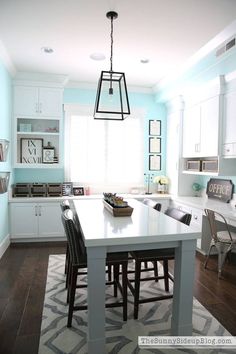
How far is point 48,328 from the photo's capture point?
2182 millimetres

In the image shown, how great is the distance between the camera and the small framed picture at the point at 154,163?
5.49 metres

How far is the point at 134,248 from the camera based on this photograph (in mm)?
1938

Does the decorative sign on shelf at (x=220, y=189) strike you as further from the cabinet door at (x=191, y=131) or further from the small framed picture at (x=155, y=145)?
the small framed picture at (x=155, y=145)

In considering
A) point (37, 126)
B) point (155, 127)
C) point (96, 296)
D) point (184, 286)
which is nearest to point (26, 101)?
point (37, 126)

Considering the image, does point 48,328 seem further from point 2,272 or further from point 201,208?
point 201,208

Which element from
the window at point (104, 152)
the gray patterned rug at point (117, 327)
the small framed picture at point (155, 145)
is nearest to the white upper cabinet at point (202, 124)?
the small framed picture at point (155, 145)

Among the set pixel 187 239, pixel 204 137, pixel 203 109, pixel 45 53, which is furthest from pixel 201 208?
pixel 45 53

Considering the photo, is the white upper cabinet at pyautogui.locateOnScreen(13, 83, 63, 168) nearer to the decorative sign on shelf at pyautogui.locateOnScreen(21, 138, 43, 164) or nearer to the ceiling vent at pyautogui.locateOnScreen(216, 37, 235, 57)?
the decorative sign on shelf at pyautogui.locateOnScreen(21, 138, 43, 164)

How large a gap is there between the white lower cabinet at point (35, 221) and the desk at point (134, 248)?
2239 millimetres

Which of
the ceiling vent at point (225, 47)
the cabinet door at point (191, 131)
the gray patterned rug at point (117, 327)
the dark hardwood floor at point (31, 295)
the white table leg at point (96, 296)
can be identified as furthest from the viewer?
the cabinet door at point (191, 131)

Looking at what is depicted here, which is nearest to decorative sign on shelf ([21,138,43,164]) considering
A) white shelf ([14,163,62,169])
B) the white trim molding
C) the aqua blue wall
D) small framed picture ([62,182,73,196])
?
white shelf ([14,163,62,169])

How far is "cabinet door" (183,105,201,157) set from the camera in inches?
166

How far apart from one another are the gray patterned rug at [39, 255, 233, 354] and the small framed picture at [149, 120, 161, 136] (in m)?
3.55

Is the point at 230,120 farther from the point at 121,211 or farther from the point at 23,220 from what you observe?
the point at 23,220
